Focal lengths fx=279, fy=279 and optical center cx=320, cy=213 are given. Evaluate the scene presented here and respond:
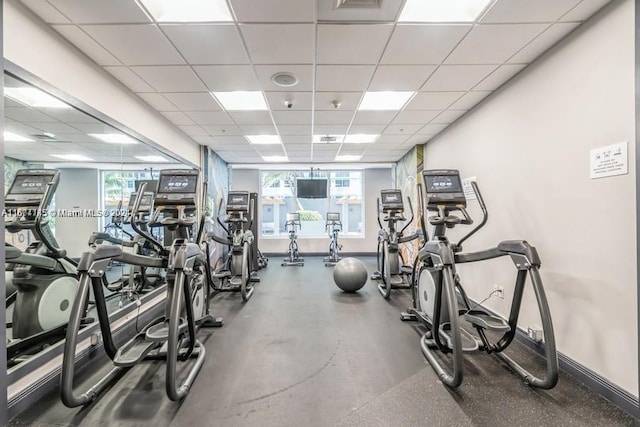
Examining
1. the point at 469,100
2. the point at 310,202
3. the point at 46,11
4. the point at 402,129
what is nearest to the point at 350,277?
the point at 402,129

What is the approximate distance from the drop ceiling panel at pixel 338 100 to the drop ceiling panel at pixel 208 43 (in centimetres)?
109

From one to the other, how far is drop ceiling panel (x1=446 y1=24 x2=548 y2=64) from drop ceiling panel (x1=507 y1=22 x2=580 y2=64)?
2.3 inches

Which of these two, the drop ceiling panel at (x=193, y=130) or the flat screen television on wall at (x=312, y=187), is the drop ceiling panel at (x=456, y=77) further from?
the flat screen television on wall at (x=312, y=187)

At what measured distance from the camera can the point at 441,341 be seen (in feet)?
8.21

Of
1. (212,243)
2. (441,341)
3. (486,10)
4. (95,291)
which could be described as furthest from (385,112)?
(212,243)

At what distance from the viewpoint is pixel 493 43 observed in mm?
2395

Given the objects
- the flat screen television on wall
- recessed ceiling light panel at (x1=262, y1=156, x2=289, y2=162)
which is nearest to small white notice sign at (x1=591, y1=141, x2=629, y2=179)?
recessed ceiling light panel at (x1=262, y1=156, x2=289, y2=162)

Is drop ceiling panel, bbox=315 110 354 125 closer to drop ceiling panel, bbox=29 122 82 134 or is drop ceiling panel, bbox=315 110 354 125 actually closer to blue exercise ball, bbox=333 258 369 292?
blue exercise ball, bbox=333 258 369 292

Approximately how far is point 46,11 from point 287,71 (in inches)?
71.7

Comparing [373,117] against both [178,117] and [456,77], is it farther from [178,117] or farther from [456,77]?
[178,117]

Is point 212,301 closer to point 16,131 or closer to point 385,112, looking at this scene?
point 16,131

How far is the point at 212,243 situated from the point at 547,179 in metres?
5.94

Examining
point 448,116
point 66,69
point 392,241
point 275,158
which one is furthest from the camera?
point 275,158

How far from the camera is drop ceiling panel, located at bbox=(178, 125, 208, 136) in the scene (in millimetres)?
4602
